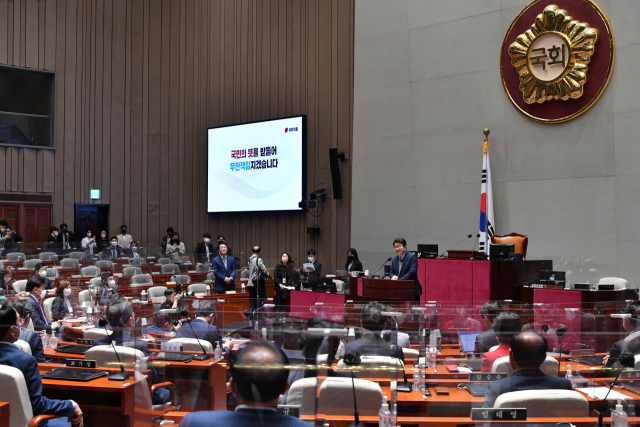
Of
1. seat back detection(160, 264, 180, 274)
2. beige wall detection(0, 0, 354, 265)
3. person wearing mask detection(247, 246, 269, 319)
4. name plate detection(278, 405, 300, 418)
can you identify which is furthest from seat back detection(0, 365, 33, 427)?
beige wall detection(0, 0, 354, 265)

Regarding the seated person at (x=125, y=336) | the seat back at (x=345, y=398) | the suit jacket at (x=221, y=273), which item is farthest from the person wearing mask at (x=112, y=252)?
the seat back at (x=345, y=398)

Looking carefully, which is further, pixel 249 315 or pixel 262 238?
pixel 262 238

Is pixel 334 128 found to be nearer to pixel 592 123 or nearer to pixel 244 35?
pixel 244 35

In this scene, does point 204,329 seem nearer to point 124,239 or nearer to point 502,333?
point 502,333

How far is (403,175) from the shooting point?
11.9 metres

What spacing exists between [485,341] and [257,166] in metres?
10.7

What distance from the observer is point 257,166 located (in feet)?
46.9

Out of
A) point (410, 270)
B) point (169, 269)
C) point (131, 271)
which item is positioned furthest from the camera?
point (169, 269)

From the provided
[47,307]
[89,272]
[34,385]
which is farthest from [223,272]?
[34,385]

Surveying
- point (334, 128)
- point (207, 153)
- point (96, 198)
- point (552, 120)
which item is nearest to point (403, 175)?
point (334, 128)

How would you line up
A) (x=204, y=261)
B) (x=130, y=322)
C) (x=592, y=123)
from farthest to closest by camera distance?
(x=204, y=261)
(x=592, y=123)
(x=130, y=322)

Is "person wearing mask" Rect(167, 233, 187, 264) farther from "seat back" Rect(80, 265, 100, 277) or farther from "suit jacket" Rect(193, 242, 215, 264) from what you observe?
"seat back" Rect(80, 265, 100, 277)

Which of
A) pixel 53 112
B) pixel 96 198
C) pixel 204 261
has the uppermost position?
pixel 53 112

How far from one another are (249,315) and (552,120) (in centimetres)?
704
